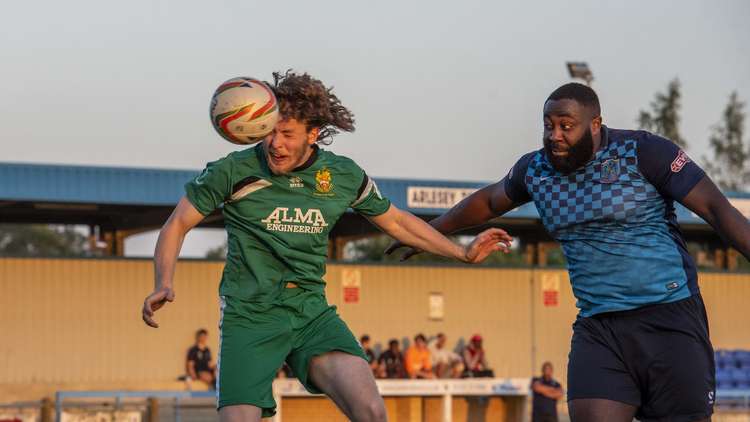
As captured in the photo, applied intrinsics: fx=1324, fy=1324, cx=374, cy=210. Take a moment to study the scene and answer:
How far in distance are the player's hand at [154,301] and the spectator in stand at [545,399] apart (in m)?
13.1

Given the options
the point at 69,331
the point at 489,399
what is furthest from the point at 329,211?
the point at 69,331

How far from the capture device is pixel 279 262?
24.3ft

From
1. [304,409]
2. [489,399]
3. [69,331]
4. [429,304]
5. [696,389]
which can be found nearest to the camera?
[696,389]

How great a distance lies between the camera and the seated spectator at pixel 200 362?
2333cm

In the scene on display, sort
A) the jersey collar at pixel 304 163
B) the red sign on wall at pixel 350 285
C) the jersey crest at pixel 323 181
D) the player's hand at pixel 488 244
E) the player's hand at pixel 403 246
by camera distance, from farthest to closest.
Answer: the red sign on wall at pixel 350 285, the player's hand at pixel 403 246, the player's hand at pixel 488 244, the jersey crest at pixel 323 181, the jersey collar at pixel 304 163

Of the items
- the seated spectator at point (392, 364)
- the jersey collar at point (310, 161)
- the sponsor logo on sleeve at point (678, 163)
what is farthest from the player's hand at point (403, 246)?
the seated spectator at point (392, 364)

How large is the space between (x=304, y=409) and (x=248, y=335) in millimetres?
11423

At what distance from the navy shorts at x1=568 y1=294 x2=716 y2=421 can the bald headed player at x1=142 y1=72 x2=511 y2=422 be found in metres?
0.96

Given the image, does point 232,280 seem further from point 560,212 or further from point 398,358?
point 398,358

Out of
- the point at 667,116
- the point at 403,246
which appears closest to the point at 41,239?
the point at 667,116

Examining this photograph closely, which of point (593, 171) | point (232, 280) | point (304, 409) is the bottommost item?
point (304, 409)

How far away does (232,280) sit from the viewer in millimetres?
7410

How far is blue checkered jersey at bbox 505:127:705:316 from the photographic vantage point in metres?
6.93

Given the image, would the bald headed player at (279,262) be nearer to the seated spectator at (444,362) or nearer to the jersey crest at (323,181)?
the jersey crest at (323,181)
